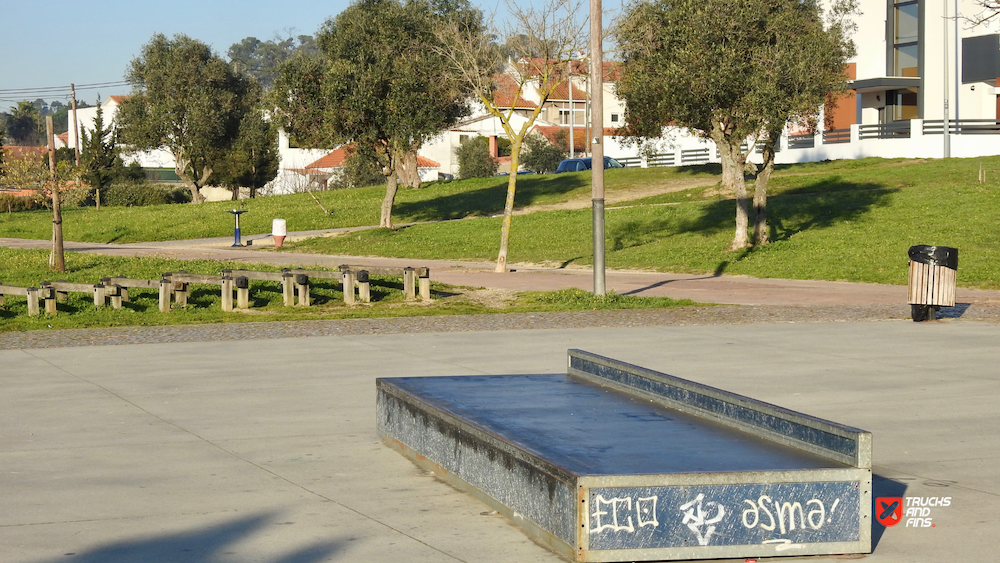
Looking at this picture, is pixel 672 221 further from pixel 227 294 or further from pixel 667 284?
pixel 227 294

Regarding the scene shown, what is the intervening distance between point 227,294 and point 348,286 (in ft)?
6.46

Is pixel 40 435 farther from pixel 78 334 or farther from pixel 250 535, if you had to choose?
pixel 78 334

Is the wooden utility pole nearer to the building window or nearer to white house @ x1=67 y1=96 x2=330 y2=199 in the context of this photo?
the building window

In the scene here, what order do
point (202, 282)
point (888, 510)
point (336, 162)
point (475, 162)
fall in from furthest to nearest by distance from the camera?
1. point (336, 162)
2. point (475, 162)
3. point (202, 282)
4. point (888, 510)

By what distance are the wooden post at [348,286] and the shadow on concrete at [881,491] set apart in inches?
477

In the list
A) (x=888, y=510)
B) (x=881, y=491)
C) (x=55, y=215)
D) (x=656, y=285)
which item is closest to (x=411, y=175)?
(x=55, y=215)

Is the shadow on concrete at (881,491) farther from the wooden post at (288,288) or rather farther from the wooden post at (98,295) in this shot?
the wooden post at (98,295)

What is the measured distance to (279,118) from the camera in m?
35.4

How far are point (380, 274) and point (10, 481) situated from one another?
1213 centimetres

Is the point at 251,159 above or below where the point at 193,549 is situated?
above

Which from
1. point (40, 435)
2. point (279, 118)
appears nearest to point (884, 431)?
point (40, 435)

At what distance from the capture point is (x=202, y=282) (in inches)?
A: 683

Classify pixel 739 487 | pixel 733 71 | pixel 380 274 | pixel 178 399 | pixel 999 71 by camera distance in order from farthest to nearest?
pixel 999 71 → pixel 733 71 → pixel 380 274 → pixel 178 399 → pixel 739 487

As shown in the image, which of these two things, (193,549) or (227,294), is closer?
(193,549)
